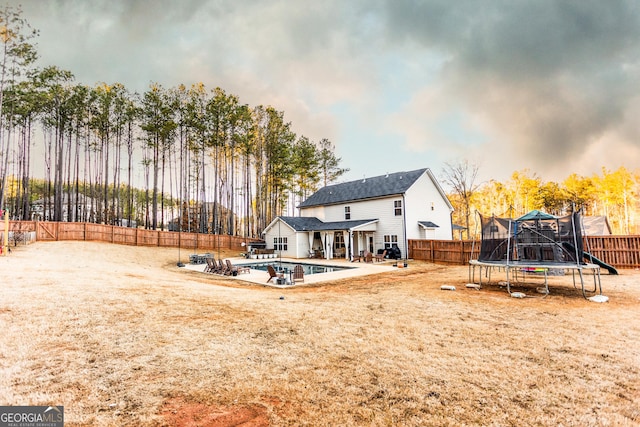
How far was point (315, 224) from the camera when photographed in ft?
99.8

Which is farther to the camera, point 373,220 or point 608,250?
point 373,220

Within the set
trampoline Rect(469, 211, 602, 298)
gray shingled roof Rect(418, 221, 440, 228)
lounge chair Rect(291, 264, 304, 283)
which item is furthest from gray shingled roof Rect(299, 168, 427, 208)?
lounge chair Rect(291, 264, 304, 283)

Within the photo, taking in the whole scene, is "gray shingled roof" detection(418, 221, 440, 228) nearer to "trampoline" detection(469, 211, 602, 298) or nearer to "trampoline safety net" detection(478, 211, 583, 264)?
"trampoline" detection(469, 211, 602, 298)

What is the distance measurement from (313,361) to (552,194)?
65.7 metres

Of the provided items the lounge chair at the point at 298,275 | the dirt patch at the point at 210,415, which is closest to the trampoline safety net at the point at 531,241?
the lounge chair at the point at 298,275

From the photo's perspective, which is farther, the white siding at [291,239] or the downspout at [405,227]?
the white siding at [291,239]

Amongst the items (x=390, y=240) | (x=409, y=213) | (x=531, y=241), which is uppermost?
(x=409, y=213)

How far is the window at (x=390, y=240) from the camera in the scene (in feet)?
84.5

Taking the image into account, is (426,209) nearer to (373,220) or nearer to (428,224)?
(428,224)

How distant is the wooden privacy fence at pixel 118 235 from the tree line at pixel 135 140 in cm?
228

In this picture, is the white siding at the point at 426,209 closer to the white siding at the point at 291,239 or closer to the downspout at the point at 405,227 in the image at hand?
the downspout at the point at 405,227

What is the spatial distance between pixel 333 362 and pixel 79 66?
1583 inches

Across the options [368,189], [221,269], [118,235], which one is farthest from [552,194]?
[118,235]

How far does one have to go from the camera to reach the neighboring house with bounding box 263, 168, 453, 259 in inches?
1022
